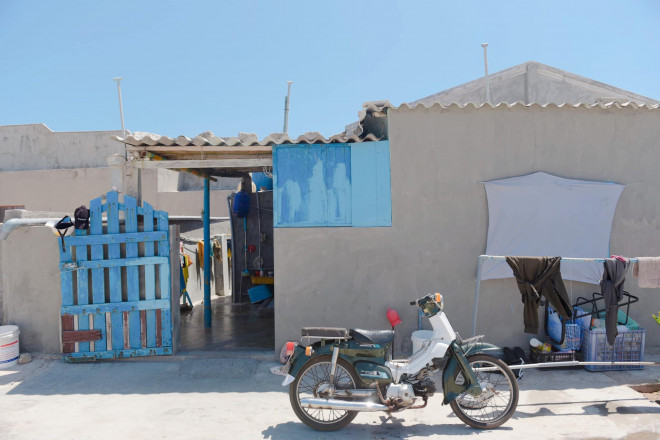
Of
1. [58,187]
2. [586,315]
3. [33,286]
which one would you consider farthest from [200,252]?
[58,187]

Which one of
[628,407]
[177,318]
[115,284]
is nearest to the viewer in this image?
[628,407]

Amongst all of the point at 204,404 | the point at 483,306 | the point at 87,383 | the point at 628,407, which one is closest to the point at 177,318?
the point at 87,383

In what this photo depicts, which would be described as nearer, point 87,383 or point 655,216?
point 87,383

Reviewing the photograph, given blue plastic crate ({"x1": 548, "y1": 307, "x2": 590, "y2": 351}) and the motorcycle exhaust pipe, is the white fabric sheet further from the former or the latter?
the motorcycle exhaust pipe

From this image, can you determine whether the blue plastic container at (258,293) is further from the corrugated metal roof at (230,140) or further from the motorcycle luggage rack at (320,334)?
the motorcycle luggage rack at (320,334)

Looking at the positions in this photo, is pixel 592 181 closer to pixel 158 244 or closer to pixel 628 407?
pixel 628 407

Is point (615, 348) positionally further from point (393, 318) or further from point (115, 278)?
point (115, 278)

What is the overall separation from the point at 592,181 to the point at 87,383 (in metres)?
7.37

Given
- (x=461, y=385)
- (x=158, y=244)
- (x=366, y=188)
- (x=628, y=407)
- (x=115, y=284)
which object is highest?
(x=366, y=188)

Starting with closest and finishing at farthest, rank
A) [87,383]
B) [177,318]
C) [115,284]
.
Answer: [87,383]
[115,284]
[177,318]

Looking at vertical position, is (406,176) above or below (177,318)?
above

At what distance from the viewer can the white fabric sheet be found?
A: 6.82m

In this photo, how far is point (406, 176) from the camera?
6871 mm

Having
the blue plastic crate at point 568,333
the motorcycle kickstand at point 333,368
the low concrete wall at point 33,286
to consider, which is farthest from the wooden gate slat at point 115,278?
the blue plastic crate at point 568,333
